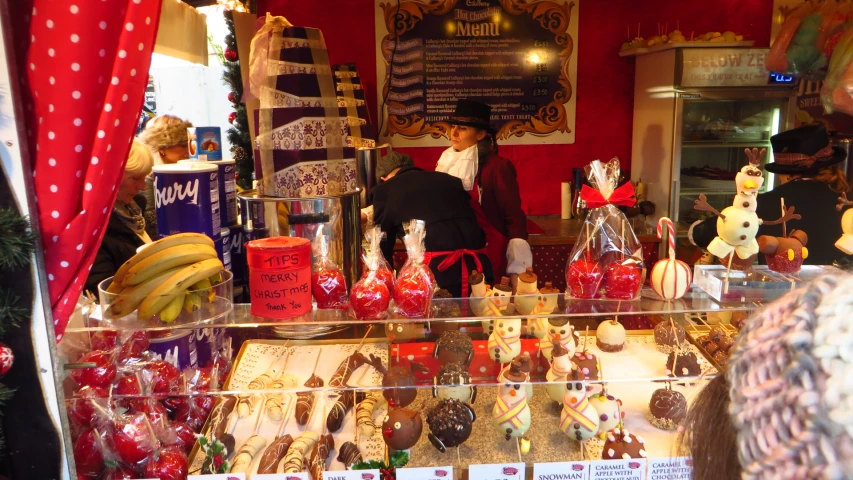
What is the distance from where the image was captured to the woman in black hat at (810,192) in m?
3.02

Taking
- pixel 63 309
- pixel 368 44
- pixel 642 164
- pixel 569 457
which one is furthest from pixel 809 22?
pixel 63 309

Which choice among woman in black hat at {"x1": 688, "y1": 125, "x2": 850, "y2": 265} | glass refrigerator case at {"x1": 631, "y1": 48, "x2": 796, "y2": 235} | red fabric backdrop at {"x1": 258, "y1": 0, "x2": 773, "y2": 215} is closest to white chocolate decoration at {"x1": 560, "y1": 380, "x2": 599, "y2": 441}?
woman in black hat at {"x1": 688, "y1": 125, "x2": 850, "y2": 265}

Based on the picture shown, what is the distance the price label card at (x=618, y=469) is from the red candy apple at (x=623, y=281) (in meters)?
0.41

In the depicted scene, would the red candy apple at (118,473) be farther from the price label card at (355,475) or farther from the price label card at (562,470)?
the price label card at (562,470)

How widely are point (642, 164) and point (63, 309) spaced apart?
16.2ft

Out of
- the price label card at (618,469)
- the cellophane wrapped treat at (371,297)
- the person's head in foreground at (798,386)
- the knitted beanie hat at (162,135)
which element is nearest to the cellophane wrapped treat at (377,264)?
the cellophane wrapped treat at (371,297)

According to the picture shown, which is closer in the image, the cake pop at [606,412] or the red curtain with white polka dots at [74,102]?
the red curtain with white polka dots at [74,102]

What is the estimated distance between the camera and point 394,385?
1550 millimetres

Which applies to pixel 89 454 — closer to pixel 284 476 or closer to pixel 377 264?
pixel 284 476

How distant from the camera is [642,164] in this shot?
5344mm

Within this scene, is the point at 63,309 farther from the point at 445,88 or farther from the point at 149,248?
the point at 445,88

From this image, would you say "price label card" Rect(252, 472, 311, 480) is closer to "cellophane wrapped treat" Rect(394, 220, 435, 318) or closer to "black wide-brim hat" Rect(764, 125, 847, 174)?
"cellophane wrapped treat" Rect(394, 220, 435, 318)

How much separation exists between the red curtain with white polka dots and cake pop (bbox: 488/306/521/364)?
998mm

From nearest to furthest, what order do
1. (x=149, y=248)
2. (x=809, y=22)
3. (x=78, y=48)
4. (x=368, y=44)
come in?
(x=78, y=48) → (x=149, y=248) → (x=809, y=22) → (x=368, y=44)
